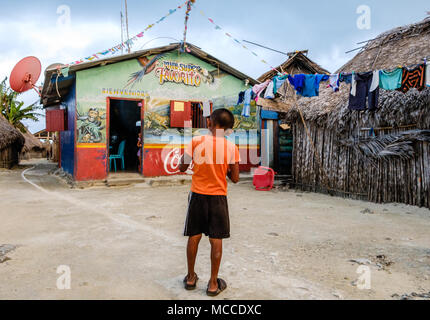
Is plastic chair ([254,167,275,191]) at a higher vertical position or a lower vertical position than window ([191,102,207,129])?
lower

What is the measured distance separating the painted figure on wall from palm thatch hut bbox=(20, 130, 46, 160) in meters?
16.6

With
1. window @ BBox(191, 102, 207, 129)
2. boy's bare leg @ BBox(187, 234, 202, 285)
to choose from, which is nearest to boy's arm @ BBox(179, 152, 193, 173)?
boy's bare leg @ BBox(187, 234, 202, 285)

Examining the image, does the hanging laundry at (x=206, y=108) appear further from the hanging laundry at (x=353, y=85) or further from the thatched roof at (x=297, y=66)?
the hanging laundry at (x=353, y=85)

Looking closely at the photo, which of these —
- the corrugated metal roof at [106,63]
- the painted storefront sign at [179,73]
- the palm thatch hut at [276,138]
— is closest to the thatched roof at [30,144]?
the corrugated metal roof at [106,63]

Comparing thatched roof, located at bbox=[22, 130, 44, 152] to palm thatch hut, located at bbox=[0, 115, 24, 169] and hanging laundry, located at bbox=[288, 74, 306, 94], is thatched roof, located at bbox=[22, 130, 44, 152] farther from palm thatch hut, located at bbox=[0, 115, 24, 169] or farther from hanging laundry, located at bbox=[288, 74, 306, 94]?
hanging laundry, located at bbox=[288, 74, 306, 94]

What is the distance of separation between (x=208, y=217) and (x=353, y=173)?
606cm

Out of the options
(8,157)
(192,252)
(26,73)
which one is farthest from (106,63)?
(8,157)

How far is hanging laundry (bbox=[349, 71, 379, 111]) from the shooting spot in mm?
6988

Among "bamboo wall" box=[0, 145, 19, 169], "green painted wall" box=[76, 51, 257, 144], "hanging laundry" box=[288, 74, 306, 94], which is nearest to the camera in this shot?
"hanging laundry" box=[288, 74, 306, 94]

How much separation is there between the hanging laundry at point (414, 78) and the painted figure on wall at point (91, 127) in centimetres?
773

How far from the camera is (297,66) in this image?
14.8 meters

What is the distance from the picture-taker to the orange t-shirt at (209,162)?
2.85 m

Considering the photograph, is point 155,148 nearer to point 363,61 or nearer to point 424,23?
point 363,61
